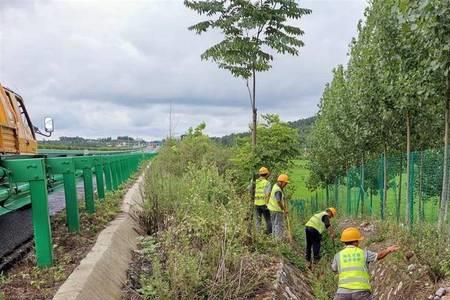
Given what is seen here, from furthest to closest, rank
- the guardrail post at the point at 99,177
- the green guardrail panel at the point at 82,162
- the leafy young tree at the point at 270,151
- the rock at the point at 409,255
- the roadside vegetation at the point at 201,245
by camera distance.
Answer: the leafy young tree at the point at 270,151 < the guardrail post at the point at 99,177 < the rock at the point at 409,255 < the green guardrail panel at the point at 82,162 < the roadside vegetation at the point at 201,245

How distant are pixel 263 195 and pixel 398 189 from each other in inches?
176

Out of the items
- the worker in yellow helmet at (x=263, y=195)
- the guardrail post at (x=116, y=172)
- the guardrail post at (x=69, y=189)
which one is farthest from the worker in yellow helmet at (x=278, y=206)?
the guardrail post at (x=69, y=189)

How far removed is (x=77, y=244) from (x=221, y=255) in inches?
68.6

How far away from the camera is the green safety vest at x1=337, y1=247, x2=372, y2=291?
7.61 meters

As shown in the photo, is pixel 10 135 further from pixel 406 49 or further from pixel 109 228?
pixel 406 49

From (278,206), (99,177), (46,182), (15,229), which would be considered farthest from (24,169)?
(278,206)

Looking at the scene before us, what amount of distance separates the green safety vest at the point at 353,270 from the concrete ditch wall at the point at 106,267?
325cm

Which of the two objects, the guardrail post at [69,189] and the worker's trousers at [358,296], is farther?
the worker's trousers at [358,296]

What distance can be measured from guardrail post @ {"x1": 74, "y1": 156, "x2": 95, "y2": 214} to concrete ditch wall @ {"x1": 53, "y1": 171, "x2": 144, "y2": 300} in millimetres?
492

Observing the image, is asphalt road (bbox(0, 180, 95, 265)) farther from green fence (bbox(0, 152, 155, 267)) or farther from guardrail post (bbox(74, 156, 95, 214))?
guardrail post (bbox(74, 156, 95, 214))

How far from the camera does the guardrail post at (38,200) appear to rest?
486 centimetres

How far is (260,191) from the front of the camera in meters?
13.2

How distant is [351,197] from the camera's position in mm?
20641

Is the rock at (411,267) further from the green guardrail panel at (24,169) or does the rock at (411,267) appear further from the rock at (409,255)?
the green guardrail panel at (24,169)
